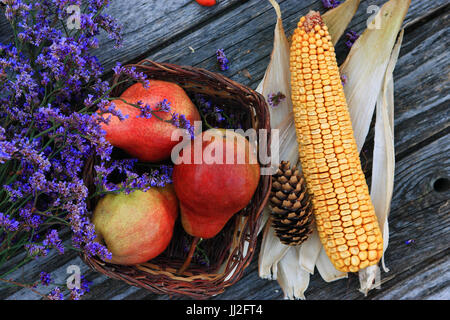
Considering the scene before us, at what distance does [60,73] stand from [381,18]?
0.99 metres

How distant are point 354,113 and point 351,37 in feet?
0.85

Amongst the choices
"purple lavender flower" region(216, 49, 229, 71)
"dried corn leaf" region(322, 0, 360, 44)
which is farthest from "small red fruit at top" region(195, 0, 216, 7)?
"dried corn leaf" region(322, 0, 360, 44)

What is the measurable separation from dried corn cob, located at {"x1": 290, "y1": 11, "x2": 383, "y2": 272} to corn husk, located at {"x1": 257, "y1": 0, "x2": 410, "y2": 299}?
10 cm

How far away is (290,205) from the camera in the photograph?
1171 millimetres

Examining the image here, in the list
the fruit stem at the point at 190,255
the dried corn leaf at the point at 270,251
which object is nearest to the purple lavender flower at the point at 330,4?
the dried corn leaf at the point at 270,251

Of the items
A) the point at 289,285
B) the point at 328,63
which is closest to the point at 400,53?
the point at 328,63

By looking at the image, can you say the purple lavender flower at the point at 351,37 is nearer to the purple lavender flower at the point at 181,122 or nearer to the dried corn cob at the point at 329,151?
the dried corn cob at the point at 329,151

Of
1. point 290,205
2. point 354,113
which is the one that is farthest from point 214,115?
point 354,113

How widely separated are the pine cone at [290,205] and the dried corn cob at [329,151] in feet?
0.17

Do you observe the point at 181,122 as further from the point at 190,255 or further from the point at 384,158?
the point at 384,158

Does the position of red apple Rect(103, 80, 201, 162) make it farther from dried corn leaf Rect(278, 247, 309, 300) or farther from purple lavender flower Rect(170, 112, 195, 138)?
dried corn leaf Rect(278, 247, 309, 300)

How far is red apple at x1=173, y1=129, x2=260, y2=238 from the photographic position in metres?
1.06

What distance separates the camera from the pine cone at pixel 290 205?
3.84ft

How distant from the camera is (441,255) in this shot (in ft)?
4.60
